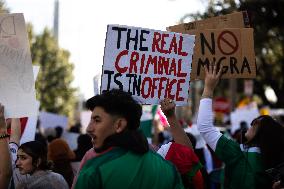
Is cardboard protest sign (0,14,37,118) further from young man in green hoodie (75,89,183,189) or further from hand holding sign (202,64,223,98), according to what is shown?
young man in green hoodie (75,89,183,189)

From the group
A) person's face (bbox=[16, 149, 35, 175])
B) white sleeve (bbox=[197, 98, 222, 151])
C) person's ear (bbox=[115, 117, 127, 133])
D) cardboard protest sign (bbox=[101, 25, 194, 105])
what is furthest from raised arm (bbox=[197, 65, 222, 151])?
person's ear (bbox=[115, 117, 127, 133])

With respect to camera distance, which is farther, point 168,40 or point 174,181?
point 168,40

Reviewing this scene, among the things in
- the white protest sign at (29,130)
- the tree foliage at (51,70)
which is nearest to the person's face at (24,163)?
the white protest sign at (29,130)

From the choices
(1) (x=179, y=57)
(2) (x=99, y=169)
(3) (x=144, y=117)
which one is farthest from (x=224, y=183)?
(3) (x=144, y=117)

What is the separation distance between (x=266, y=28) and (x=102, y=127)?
1427cm

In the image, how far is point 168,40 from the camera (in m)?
5.50

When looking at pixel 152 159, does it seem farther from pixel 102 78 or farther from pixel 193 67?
pixel 193 67

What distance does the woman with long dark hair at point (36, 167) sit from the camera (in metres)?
5.05

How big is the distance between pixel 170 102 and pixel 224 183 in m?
0.74

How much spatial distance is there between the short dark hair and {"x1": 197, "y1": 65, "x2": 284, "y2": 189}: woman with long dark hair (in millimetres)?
1449

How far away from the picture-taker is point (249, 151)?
17.1 ft

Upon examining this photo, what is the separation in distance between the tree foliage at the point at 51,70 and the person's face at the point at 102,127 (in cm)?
4272

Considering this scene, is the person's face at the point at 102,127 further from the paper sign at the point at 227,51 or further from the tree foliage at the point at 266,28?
the tree foliage at the point at 266,28

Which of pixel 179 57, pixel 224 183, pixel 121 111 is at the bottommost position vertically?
pixel 224 183
